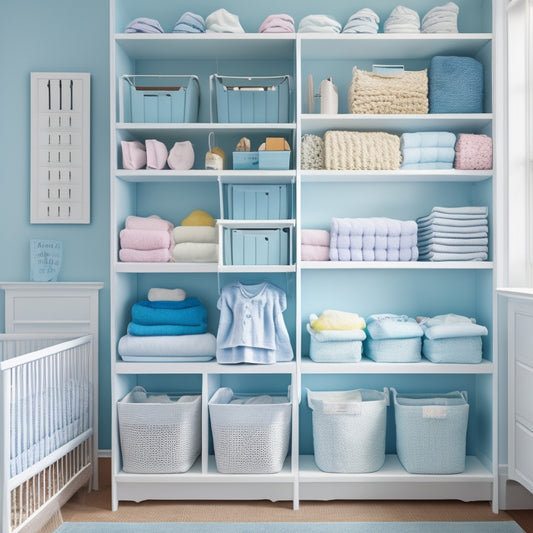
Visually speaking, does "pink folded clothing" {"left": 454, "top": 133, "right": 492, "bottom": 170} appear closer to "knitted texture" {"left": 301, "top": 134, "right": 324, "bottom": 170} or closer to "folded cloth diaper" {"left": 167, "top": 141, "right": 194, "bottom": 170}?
"knitted texture" {"left": 301, "top": 134, "right": 324, "bottom": 170}

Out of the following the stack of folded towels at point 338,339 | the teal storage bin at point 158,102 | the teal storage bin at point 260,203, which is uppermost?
the teal storage bin at point 158,102

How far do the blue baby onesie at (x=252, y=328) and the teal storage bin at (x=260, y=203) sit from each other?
1.10 ft

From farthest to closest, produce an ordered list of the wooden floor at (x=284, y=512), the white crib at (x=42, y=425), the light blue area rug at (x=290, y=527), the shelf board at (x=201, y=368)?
the shelf board at (x=201, y=368), the wooden floor at (x=284, y=512), the light blue area rug at (x=290, y=527), the white crib at (x=42, y=425)

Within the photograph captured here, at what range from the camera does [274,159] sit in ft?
9.14

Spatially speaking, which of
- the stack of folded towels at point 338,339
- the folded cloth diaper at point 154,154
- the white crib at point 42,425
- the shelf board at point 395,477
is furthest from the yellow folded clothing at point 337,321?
the white crib at point 42,425

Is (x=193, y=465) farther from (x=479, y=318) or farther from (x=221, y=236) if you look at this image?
(x=479, y=318)

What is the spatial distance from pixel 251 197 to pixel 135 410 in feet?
3.57

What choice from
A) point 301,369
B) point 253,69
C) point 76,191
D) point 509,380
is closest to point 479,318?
point 509,380

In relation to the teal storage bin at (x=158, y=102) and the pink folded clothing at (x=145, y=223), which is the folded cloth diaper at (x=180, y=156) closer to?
the teal storage bin at (x=158, y=102)

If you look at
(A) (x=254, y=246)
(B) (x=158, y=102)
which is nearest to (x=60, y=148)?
(B) (x=158, y=102)

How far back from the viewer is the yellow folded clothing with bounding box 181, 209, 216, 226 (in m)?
2.91

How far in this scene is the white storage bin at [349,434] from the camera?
2.75m

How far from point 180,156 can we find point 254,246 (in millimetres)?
538

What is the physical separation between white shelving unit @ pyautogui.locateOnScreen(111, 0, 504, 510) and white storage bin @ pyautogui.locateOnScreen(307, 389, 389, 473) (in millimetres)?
61
